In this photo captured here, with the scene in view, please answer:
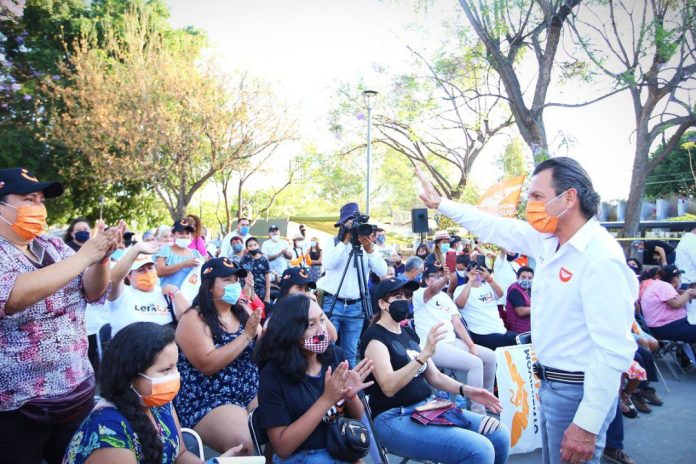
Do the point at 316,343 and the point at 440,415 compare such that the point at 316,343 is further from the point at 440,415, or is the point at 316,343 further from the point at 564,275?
the point at 564,275

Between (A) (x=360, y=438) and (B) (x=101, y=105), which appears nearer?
(A) (x=360, y=438)

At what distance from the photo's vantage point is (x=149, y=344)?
2271mm

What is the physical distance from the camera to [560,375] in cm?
232

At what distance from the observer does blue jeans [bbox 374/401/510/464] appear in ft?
10.2

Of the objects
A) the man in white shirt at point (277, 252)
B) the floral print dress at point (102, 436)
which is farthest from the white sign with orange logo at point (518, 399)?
the man in white shirt at point (277, 252)

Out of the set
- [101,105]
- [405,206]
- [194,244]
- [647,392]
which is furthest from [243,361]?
[405,206]

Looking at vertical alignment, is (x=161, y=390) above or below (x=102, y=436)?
above

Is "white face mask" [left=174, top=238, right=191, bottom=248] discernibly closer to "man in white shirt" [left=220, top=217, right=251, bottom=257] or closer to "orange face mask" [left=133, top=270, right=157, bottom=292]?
"orange face mask" [left=133, top=270, right=157, bottom=292]

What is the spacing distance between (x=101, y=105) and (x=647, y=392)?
17.2 meters

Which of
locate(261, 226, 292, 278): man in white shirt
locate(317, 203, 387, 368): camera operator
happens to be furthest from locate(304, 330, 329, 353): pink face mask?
locate(261, 226, 292, 278): man in white shirt

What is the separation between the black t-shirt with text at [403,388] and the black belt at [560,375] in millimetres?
1171

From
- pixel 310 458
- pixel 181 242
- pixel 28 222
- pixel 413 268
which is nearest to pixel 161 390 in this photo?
pixel 310 458

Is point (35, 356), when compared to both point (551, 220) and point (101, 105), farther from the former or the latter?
point (101, 105)

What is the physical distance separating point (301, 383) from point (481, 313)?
392 cm
